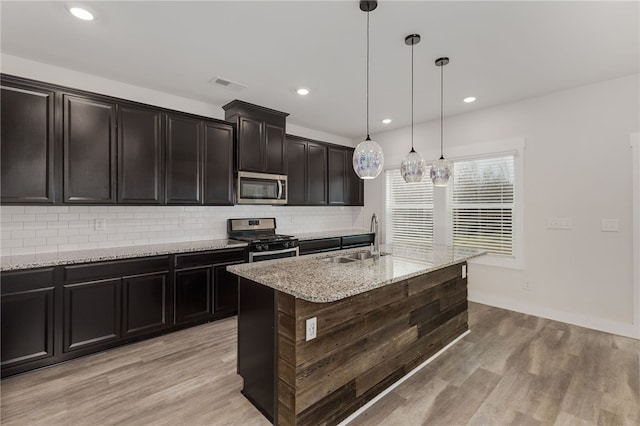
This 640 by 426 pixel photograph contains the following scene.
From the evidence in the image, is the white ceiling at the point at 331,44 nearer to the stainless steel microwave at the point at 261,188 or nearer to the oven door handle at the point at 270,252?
the stainless steel microwave at the point at 261,188

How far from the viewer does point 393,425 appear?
192cm

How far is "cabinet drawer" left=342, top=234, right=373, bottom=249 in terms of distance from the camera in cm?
518

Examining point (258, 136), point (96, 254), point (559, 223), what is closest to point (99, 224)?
point (96, 254)

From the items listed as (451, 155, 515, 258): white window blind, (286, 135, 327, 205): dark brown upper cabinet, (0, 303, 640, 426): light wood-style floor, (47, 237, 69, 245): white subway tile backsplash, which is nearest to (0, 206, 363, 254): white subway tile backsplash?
(47, 237, 69, 245): white subway tile backsplash

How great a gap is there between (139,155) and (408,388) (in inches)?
132

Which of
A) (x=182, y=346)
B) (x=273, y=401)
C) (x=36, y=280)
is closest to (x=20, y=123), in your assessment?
(x=36, y=280)

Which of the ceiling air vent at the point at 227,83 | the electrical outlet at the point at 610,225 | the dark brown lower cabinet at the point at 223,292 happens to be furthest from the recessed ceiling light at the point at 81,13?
the electrical outlet at the point at 610,225

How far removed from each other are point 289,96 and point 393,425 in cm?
350

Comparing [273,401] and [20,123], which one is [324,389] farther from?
[20,123]

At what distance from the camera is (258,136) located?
4188 millimetres

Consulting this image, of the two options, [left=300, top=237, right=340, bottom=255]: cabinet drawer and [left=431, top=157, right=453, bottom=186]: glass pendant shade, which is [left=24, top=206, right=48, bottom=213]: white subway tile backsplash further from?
[left=431, top=157, right=453, bottom=186]: glass pendant shade

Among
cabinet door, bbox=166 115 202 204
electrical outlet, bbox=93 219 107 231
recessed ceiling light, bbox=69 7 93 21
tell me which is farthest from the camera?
cabinet door, bbox=166 115 202 204

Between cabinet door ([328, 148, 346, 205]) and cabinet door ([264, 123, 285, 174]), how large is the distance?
3.95ft

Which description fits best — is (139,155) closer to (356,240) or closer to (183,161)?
(183,161)
